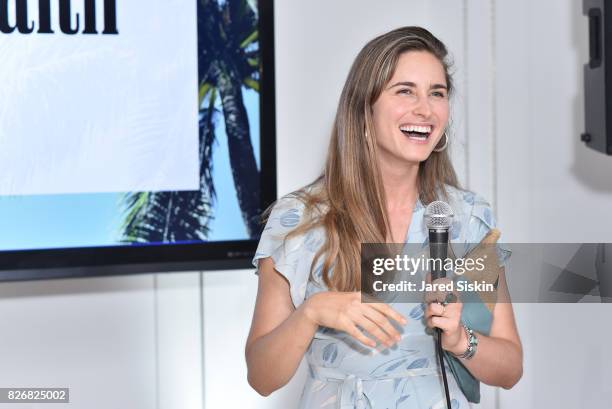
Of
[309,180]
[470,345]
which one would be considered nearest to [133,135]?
[309,180]

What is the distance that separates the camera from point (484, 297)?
5.48ft

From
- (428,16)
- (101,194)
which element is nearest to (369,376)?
(101,194)

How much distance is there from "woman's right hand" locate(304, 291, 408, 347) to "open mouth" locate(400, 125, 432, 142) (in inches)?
16.4

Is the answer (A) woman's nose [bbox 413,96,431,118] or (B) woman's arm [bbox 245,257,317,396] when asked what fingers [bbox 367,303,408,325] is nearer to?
(B) woman's arm [bbox 245,257,317,396]

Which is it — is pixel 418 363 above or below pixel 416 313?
below

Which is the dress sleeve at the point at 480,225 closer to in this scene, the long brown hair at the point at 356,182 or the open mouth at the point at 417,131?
the long brown hair at the point at 356,182

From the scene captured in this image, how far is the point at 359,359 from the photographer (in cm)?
171

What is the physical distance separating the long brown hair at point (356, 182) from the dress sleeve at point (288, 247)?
0.06 ft

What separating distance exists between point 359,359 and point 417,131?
478 mm

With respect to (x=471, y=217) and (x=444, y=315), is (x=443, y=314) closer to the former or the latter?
(x=444, y=315)

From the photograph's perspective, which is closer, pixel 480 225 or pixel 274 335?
pixel 274 335

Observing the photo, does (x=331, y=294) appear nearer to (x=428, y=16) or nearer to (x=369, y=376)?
(x=369, y=376)

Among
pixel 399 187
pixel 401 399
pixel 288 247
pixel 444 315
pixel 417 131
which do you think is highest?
pixel 417 131

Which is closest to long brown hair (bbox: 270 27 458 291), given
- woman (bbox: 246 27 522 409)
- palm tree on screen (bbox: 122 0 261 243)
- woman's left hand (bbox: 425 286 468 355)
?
woman (bbox: 246 27 522 409)
